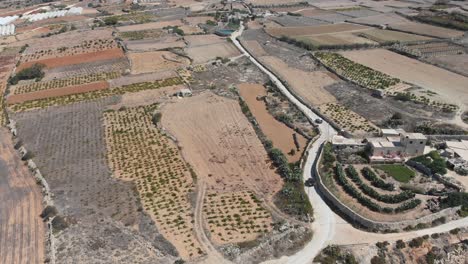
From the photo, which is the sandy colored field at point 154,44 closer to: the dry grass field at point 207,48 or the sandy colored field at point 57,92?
the dry grass field at point 207,48

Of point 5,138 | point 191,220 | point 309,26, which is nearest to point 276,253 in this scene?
point 191,220

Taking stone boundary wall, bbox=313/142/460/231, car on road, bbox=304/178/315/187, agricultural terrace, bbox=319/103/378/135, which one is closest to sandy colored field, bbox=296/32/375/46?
agricultural terrace, bbox=319/103/378/135

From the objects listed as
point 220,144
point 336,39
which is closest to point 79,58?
point 220,144

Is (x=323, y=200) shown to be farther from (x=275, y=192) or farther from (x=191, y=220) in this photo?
(x=191, y=220)

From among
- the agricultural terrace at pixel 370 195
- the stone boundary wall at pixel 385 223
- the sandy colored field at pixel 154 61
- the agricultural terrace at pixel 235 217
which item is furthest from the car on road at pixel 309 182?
the sandy colored field at pixel 154 61

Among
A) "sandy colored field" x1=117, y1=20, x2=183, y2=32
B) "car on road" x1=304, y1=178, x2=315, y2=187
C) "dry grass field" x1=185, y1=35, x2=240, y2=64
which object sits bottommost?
"sandy colored field" x1=117, y1=20, x2=183, y2=32

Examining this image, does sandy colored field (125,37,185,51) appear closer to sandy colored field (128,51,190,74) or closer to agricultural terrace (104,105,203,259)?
sandy colored field (128,51,190,74)

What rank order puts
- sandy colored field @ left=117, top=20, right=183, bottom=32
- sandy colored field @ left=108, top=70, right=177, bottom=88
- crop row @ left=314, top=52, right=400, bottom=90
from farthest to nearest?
sandy colored field @ left=117, top=20, right=183, bottom=32
sandy colored field @ left=108, top=70, right=177, bottom=88
crop row @ left=314, top=52, right=400, bottom=90

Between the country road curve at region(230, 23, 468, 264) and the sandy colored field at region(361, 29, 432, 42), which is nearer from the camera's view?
the country road curve at region(230, 23, 468, 264)
